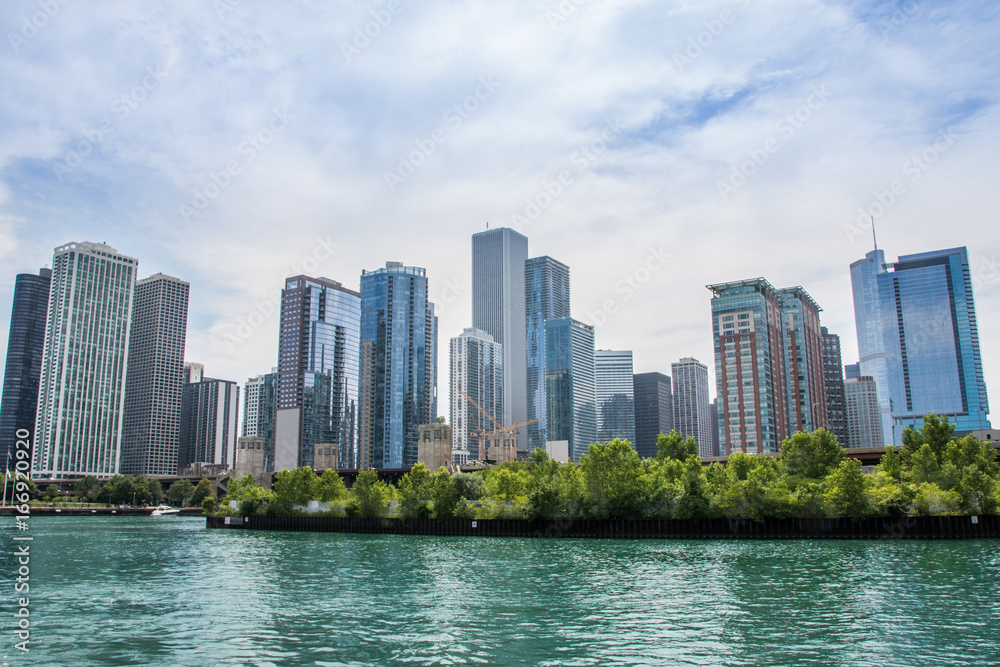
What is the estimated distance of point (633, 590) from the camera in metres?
60.8

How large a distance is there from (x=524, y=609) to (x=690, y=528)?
81326 millimetres

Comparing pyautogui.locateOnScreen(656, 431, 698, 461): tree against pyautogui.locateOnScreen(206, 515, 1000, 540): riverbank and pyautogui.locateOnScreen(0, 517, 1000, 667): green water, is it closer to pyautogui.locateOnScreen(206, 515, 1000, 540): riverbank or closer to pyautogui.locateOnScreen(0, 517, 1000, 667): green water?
pyautogui.locateOnScreen(206, 515, 1000, 540): riverbank

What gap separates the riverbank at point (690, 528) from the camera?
110 m

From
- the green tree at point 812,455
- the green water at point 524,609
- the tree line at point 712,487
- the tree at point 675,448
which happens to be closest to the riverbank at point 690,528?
the tree line at point 712,487

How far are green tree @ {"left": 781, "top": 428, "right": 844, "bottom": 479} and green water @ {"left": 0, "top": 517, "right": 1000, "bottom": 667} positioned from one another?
46.0 m

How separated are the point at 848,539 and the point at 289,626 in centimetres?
9406

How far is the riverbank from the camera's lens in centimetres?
11050

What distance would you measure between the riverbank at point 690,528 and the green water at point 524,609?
56.8 ft

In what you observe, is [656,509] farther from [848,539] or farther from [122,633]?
[122,633]

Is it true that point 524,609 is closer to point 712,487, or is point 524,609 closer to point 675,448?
point 712,487

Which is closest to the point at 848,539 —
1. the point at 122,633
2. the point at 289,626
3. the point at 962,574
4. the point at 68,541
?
the point at 962,574

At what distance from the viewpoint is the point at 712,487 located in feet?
425

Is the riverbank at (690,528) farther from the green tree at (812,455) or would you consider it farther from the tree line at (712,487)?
the green tree at (812,455)

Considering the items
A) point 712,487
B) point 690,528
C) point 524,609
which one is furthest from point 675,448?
point 524,609
